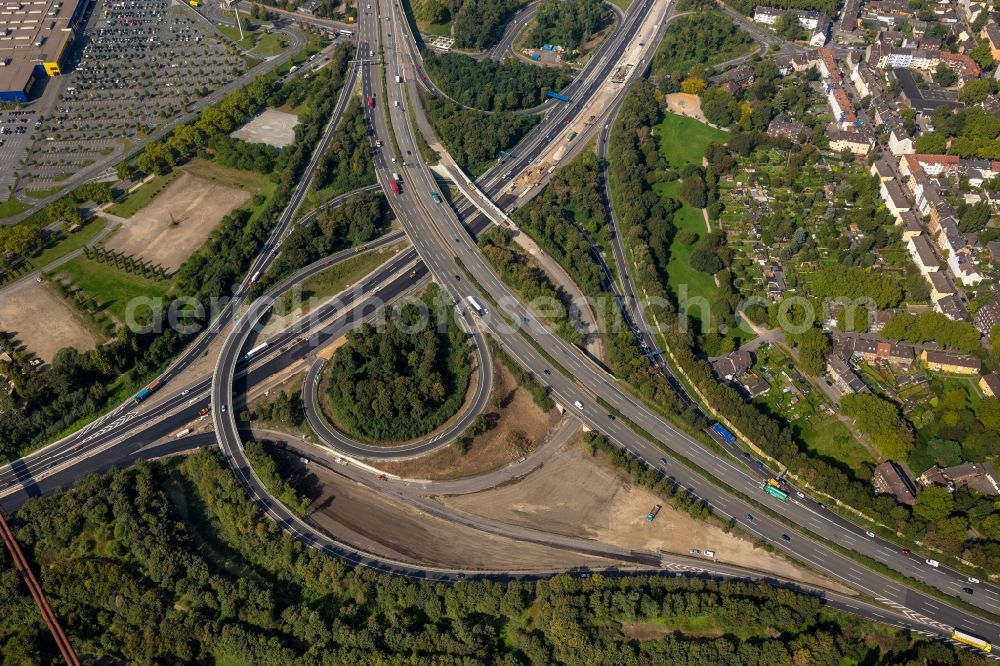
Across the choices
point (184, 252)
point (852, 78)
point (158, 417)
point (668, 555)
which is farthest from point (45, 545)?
point (852, 78)

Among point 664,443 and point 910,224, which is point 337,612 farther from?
point 910,224

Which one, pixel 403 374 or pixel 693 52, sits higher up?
pixel 693 52

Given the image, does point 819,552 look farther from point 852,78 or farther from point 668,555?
point 852,78

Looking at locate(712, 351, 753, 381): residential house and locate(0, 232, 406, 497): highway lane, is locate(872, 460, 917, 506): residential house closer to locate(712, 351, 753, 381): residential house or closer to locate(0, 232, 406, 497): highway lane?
locate(712, 351, 753, 381): residential house

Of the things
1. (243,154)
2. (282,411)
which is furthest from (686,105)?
(282,411)

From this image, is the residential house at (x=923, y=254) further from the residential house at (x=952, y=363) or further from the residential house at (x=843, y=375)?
the residential house at (x=843, y=375)

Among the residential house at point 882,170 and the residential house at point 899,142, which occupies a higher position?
the residential house at point 899,142

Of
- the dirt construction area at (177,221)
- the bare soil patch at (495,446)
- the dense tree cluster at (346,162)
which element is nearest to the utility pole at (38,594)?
the bare soil patch at (495,446)
